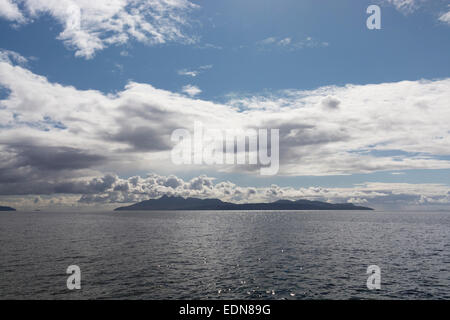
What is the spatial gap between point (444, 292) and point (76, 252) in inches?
3097

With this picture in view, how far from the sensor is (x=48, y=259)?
63.9m
